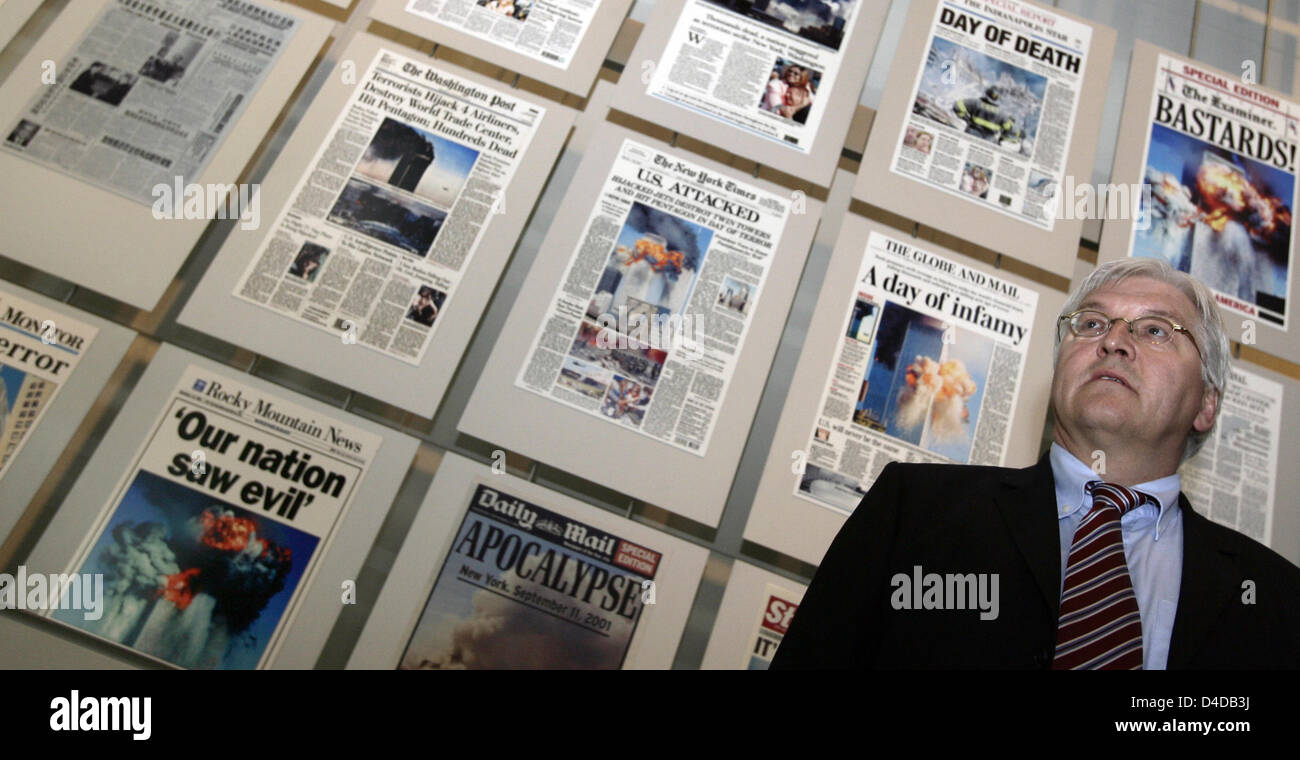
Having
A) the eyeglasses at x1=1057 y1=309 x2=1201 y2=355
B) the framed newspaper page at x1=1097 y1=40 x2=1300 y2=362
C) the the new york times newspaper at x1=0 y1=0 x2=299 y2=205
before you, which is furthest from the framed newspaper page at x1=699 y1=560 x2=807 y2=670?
the the new york times newspaper at x1=0 y1=0 x2=299 y2=205

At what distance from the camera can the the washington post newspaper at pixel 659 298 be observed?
2.32 meters

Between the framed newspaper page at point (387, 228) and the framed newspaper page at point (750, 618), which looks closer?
the framed newspaper page at point (750, 618)

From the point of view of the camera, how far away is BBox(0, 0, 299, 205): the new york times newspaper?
7.81 feet

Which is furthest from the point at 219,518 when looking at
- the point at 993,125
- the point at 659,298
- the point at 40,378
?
the point at 993,125

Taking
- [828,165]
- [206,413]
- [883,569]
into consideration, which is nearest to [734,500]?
[883,569]

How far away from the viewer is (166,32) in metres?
2.57

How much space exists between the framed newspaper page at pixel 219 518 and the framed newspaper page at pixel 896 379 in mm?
1225

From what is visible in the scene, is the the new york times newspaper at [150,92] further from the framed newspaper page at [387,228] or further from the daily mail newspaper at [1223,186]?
the daily mail newspaper at [1223,186]

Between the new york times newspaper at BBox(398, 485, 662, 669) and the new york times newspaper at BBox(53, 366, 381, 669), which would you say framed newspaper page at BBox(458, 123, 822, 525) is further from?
the new york times newspaper at BBox(53, 366, 381, 669)

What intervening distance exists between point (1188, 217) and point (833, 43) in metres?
1.49

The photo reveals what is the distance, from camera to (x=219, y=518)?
2117mm

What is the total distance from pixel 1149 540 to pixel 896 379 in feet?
3.49

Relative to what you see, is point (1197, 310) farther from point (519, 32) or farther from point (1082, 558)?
point (519, 32)

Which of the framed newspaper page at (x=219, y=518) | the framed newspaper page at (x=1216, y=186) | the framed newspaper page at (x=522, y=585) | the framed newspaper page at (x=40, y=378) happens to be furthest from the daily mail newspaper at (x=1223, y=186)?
the framed newspaper page at (x=40, y=378)
